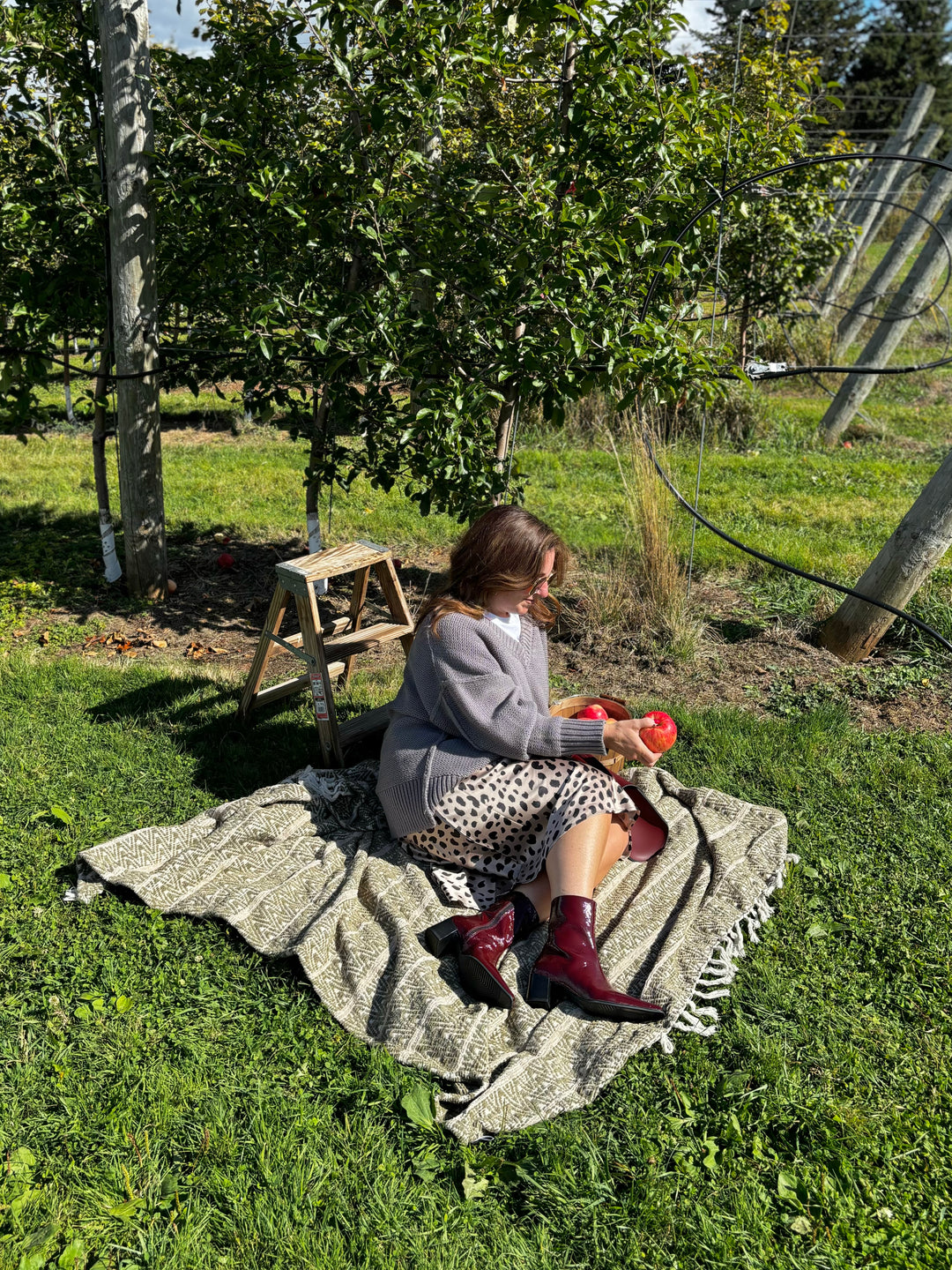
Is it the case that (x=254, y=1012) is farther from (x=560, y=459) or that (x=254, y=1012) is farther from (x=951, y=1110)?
(x=560, y=459)

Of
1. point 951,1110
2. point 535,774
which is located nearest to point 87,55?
point 535,774

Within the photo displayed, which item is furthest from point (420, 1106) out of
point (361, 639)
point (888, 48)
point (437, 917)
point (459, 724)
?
point (888, 48)

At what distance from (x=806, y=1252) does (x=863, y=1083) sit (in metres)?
0.52

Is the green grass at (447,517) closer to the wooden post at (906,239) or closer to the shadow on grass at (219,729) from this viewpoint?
the shadow on grass at (219,729)

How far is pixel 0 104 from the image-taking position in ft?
15.2

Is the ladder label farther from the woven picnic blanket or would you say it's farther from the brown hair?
the brown hair

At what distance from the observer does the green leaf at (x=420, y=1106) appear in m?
2.35

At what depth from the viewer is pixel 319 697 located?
3.65 metres

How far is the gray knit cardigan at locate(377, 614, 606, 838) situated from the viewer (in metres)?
3.00

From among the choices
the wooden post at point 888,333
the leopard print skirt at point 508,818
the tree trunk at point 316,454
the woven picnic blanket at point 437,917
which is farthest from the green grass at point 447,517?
the leopard print skirt at point 508,818

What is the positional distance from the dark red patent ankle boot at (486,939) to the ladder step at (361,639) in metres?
1.16

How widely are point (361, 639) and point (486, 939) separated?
1.34 meters

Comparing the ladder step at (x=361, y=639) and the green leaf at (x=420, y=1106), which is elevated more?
the ladder step at (x=361, y=639)

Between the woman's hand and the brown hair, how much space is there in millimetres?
525
